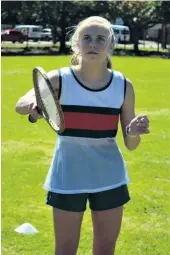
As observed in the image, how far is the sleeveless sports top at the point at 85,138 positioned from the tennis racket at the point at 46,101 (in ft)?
0.23

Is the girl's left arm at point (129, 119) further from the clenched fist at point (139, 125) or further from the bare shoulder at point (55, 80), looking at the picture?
the bare shoulder at point (55, 80)

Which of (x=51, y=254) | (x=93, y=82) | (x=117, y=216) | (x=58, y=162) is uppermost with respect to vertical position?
→ (x=93, y=82)

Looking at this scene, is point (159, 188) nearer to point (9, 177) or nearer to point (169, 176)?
point (169, 176)

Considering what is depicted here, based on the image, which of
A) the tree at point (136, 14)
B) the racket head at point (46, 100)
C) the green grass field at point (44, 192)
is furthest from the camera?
the tree at point (136, 14)

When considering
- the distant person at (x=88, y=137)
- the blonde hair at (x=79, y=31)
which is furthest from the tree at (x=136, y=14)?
the distant person at (x=88, y=137)

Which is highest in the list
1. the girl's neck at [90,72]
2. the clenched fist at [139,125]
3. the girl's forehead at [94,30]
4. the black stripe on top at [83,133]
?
the girl's forehead at [94,30]

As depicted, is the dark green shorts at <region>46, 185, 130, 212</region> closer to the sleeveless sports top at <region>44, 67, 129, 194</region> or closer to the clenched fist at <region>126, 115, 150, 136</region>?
the sleeveless sports top at <region>44, 67, 129, 194</region>

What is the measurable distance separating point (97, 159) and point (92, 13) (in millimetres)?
46007

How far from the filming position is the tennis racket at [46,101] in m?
3.12

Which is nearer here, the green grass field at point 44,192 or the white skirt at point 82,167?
the white skirt at point 82,167

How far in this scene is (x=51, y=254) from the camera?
5.06 m

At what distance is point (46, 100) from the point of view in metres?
3.24

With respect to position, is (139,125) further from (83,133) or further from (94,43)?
(94,43)

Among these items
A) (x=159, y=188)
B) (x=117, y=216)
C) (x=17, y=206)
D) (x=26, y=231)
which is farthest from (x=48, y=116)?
(x=159, y=188)
